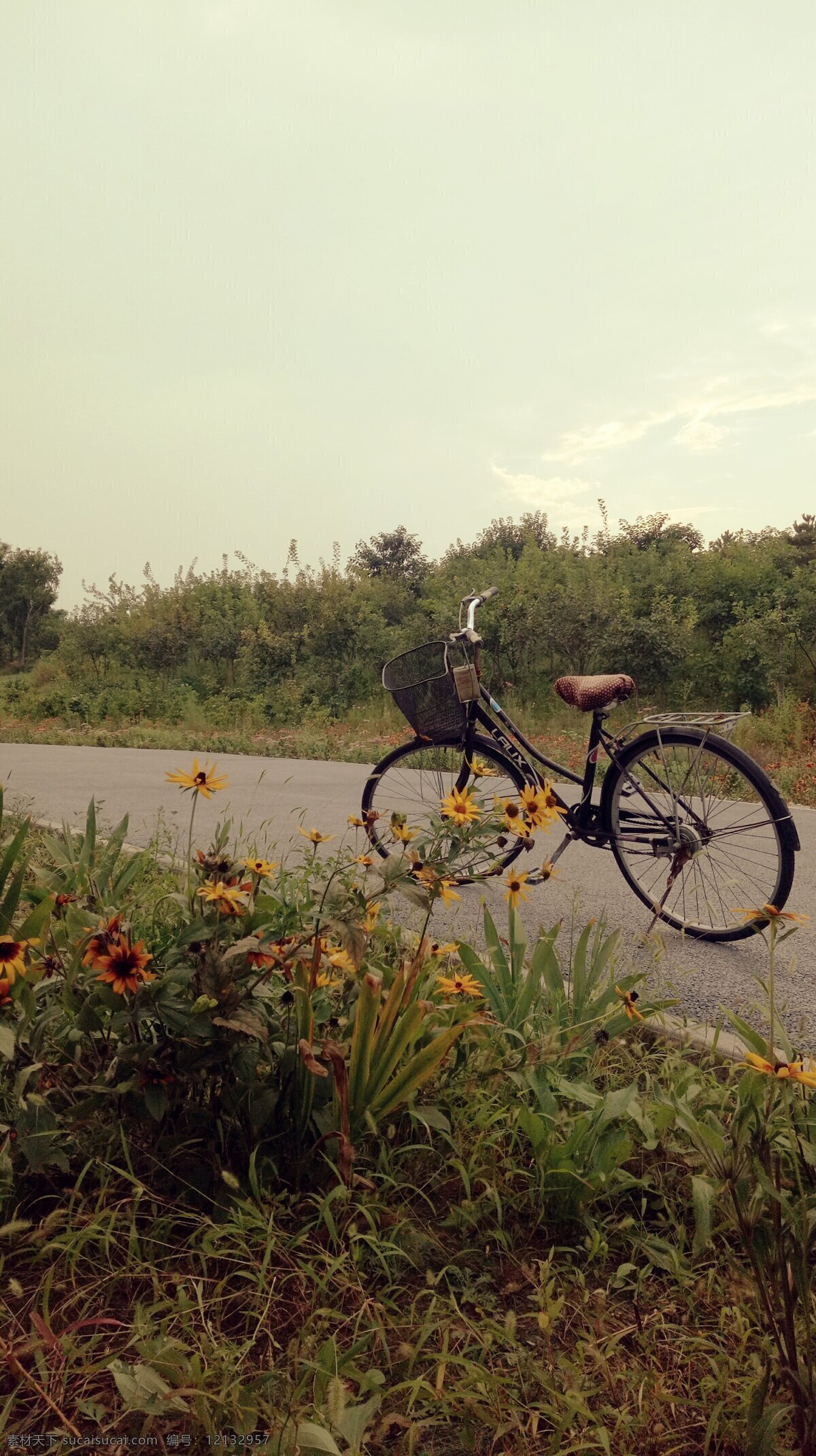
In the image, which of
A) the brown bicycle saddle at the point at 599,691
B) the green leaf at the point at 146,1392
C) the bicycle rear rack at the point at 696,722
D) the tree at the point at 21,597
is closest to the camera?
the green leaf at the point at 146,1392

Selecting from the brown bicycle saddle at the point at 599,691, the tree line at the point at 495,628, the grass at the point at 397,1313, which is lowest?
the grass at the point at 397,1313

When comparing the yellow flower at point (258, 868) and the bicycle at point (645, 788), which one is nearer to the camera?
the yellow flower at point (258, 868)

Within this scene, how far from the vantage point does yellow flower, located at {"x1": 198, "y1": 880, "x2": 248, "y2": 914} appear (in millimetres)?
1626

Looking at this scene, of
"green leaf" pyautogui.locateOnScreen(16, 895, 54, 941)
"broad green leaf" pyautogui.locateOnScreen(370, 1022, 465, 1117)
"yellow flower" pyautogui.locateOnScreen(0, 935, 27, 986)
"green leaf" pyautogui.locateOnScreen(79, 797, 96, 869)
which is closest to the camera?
"yellow flower" pyautogui.locateOnScreen(0, 935, 27, 986)

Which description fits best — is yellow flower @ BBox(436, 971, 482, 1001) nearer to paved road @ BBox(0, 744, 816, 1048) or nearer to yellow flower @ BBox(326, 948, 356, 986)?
yellow flower @ BBox(326, 948, 356, 986)

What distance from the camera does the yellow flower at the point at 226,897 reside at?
5.33 ft

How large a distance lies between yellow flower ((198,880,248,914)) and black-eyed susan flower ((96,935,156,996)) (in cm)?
16

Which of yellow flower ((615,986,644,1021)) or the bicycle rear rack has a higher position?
the bicycle rear rack

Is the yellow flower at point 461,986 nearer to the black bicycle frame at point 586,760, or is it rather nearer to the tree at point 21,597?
the black bicycle frame at point 586,760

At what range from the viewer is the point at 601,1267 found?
1.67 m

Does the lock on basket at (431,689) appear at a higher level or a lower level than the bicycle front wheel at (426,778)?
higher

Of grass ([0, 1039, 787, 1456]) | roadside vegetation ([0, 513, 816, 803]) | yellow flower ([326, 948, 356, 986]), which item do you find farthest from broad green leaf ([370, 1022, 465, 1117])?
roadside vegetation ([0, 513, 816, 803])

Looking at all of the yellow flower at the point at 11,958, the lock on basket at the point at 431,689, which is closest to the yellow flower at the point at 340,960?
the yellow flower at the point at 11,958

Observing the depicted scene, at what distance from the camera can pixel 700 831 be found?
3516mm
